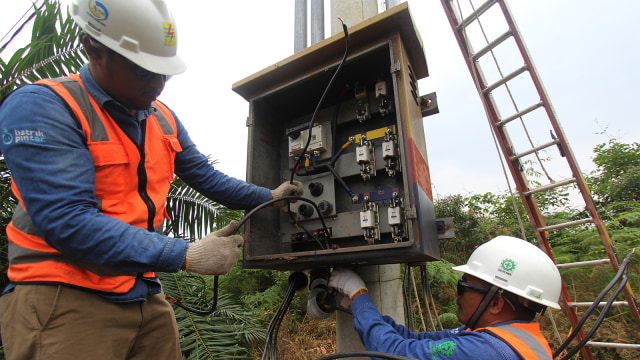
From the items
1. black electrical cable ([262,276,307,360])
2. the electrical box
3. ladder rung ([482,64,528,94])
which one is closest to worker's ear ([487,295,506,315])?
the electrical box

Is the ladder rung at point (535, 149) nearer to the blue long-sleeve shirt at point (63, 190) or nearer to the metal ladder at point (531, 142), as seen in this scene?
the metal ladder at point (531, 142)

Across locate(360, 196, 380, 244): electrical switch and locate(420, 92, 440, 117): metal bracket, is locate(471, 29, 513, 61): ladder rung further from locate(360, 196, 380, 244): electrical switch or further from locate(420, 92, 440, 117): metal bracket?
locate(360, 196, 380, 244): electrical switch

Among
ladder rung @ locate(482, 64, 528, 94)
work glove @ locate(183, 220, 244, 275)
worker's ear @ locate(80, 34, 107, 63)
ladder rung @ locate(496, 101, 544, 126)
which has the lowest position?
work glove @ locate(183, 220, 244, 275)

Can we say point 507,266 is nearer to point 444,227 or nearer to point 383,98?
point 444,227

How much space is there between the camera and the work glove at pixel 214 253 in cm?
125

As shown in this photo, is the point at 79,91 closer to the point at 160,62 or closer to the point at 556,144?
the point at 160,62

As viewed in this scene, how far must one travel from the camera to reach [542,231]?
2699 mm

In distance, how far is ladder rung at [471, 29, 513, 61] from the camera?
2.77 metres

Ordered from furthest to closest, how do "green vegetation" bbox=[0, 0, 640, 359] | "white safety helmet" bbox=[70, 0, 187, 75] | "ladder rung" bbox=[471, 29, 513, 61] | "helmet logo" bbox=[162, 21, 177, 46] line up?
1. "ladder rung" bbox=[471, 29, 513, 61]
2. "green vegetation" bbox=[0, 0, 640, 359]
3. "helmet logo" bbox=[162, 21, 177, 46]
4. "white safety helmet" bbox=[70, 0, 187, 75]

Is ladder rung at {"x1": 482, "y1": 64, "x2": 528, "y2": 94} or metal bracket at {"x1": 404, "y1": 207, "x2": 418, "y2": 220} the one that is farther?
ladder rung at {"x1": 482, "y1": 64, "x2": 528, "y2": 94}

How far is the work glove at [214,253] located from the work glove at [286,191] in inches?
18.4

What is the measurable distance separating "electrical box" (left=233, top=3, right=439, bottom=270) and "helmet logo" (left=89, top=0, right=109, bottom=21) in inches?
36.4

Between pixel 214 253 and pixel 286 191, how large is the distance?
70 centimetres

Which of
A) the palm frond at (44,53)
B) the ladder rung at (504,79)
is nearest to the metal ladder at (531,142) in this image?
the ladder rung at (504,79)
